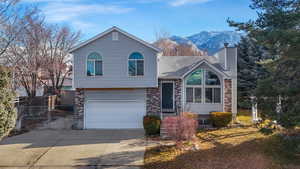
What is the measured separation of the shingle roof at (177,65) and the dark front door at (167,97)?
821 mm

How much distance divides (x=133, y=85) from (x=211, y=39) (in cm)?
6564

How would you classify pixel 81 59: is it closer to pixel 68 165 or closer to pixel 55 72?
pixel 68 165

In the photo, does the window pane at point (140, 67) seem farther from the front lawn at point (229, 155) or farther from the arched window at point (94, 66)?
the front lawn at point (229, 155)

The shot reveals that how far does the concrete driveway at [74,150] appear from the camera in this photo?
8.85 m

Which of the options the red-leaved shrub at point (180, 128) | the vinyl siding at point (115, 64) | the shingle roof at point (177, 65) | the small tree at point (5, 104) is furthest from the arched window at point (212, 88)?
the small tree at point (5, 104)

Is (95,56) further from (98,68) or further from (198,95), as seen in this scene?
(198,95)

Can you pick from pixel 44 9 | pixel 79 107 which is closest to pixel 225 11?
pixel 79 107

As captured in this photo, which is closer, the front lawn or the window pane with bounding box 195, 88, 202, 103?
the front lawn

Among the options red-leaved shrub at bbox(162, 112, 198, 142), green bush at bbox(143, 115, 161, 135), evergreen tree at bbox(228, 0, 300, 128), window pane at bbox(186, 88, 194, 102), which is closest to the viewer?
evergreen tree at bbox(228, 0, 300, 128)

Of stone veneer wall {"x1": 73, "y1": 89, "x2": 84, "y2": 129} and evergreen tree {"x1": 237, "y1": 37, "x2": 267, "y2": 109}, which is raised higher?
evergreen tree {"x1": 237, "y1": 37, "x2": 267, "y2": 109}

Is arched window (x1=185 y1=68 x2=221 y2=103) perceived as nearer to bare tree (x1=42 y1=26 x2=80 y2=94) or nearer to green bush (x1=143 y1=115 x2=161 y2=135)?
green bush (x1=143 y1=115 x2=161 y2=135)

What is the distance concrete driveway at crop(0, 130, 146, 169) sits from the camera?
8852 millimetres

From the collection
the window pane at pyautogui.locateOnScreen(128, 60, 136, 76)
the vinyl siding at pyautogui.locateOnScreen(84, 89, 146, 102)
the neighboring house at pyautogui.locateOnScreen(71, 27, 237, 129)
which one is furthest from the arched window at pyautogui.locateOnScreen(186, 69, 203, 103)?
the window pane at pyautogui.locateOnScreen(128, 60, 136, 76)

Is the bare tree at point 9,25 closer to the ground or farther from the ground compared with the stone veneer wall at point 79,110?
farther from the ground
